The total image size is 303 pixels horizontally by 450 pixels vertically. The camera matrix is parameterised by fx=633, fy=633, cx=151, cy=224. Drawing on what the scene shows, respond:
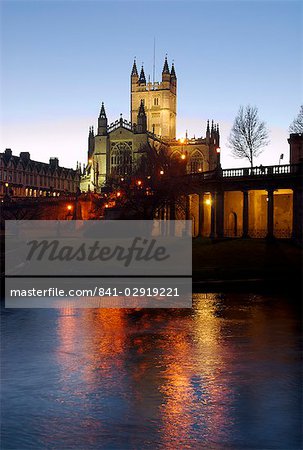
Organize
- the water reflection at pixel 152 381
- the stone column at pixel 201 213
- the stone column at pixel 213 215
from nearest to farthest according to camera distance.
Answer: the water reflection at pixel 152 381
the stone column at pixel 213 215
the stone column at pixel 201 213

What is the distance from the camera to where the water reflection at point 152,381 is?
12438 millimetres

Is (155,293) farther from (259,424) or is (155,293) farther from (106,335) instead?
(259,424)

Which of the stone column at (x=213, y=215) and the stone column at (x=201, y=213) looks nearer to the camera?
the stone column at (x=213, y=215)

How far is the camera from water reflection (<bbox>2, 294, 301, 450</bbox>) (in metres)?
12.4

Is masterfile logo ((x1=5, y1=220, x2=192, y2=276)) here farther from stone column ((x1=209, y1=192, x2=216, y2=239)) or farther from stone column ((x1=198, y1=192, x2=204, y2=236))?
stone column ((x1=209, y1=192, x2=216, y2=239))

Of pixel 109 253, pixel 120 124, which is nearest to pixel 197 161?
pixel 120 124

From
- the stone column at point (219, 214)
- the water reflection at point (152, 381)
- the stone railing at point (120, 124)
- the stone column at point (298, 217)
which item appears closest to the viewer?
the water reflection at point (152, 381)

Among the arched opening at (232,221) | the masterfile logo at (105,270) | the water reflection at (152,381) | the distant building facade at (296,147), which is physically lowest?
the water reflection at (152,381)

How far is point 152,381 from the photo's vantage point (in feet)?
53.9

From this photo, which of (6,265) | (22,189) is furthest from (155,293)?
(22,189)

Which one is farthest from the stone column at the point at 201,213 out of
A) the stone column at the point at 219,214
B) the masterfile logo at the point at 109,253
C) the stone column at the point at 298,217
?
the stone column at the point at 298,217

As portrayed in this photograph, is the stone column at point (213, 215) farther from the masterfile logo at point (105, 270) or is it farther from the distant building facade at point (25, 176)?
the distant building facade at point (25, 176)

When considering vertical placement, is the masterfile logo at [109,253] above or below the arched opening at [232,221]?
below

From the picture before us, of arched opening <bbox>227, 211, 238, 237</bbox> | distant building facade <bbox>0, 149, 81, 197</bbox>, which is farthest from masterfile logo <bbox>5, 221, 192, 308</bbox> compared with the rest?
distant building facade <bbox>0, 149, 81, 197</bbox>
